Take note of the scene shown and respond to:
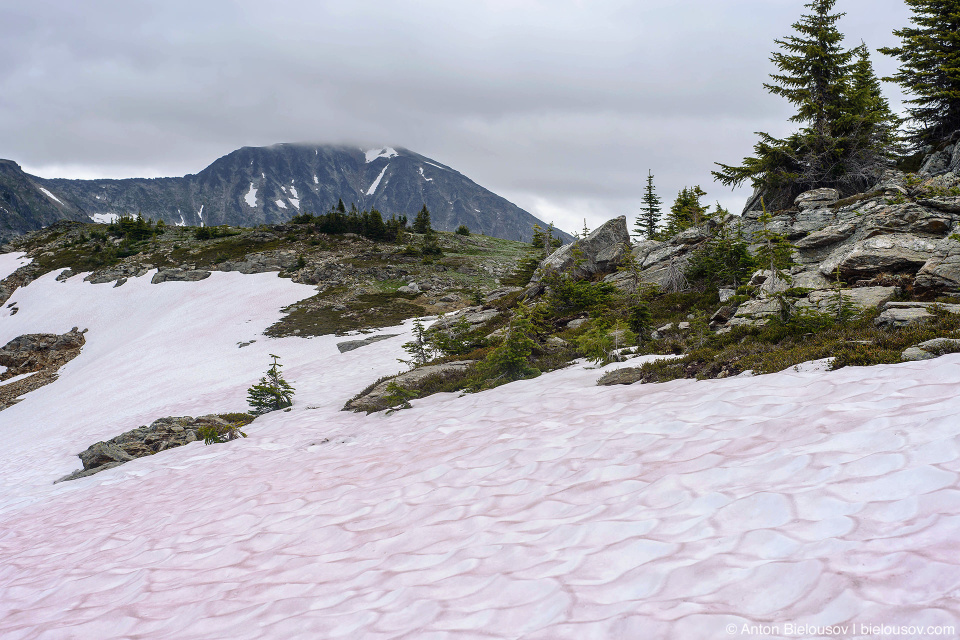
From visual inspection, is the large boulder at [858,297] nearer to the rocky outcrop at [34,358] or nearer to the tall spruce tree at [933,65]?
the tall spruce tree at [933,65]

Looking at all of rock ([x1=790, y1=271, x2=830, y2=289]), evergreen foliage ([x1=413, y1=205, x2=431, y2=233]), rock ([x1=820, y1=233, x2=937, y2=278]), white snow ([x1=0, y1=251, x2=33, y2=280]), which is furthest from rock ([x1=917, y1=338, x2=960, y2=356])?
white snow ([x1=0, y1=251, x2=33, y2=280])

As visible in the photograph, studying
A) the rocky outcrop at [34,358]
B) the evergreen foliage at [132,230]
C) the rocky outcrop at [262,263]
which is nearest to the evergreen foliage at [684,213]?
the rocky outcrop at [262,263]

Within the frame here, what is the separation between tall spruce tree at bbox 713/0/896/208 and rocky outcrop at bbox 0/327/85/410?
43861 millimetres

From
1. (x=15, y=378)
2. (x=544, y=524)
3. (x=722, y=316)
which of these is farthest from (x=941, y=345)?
(x=15, y=378)

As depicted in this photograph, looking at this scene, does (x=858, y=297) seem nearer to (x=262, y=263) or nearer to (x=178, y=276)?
(x=262, y=263)

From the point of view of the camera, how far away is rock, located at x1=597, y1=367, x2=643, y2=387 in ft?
29.9

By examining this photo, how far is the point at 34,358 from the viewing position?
32.9m

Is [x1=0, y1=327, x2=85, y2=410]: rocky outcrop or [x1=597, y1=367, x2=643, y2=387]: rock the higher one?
[x1=0, y1=327, x2=85, y2=410]: rocky outcrop

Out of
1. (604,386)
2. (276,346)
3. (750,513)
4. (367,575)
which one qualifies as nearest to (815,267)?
(604,386)

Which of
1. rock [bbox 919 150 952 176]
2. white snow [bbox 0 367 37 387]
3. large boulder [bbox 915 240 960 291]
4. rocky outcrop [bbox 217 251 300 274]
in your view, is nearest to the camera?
large boulder [bbox 915 240 960 291]

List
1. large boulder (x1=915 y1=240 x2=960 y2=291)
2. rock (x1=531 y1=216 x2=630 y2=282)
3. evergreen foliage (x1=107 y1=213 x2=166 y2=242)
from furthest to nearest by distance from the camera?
evergreen foliage (x1=107 y1=213 x2=166 y2=242) < rock (x1=531 y1=216 x2=630 y2=282) < large boulder (x1=915 y1=240 x2=960 y2=291)

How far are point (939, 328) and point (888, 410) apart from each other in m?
3.55

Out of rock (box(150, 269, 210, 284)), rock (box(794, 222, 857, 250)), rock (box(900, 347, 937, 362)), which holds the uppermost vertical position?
rock (box(150, 269, 210, 284))

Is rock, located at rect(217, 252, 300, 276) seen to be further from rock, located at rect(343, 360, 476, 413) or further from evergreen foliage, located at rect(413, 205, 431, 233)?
rock, located at rect(343, 360, 476, 413)
